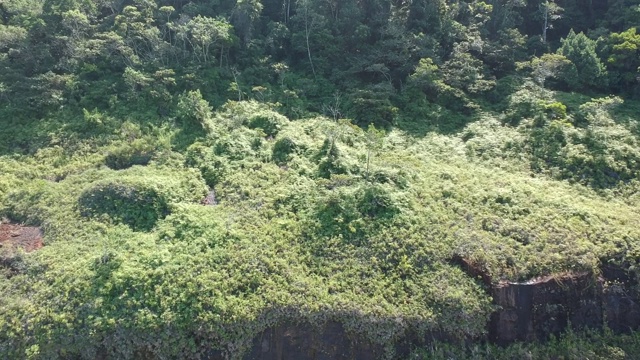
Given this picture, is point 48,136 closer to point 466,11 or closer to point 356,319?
point 356,319

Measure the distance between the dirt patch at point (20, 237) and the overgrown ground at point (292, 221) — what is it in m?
0.47

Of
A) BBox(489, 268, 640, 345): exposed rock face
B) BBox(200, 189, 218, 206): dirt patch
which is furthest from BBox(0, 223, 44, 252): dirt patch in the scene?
BBox(489, 268, 640, 345): exposed rock face

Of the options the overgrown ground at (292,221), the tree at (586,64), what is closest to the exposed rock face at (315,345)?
the overgrown ground at (292,221)

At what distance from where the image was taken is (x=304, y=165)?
1831 centimetres

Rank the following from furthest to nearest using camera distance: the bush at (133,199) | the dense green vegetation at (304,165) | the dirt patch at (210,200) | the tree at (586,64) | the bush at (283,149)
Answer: the tree at (586,64) < the bush at (283,149) < the dirt patch at (210,200) < the bush at (133,199) < the dense green vegetation at (304,165)

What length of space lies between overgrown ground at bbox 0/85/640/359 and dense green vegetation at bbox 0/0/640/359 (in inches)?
2.6

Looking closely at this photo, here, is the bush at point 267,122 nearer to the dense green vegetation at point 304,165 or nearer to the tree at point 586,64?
the dense green vegetation at point 304,165

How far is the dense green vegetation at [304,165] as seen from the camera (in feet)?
44.0

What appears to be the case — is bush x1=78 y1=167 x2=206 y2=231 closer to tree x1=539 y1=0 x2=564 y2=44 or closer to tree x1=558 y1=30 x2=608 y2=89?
tree x1=558 y1=30 x2=608 y2=89

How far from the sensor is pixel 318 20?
1049 inches

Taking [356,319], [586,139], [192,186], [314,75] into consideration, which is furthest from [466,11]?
[356,319]

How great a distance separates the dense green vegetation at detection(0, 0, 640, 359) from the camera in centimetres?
1341

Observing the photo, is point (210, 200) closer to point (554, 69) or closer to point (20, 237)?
point (20, 237)

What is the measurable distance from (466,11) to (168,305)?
2389cm
